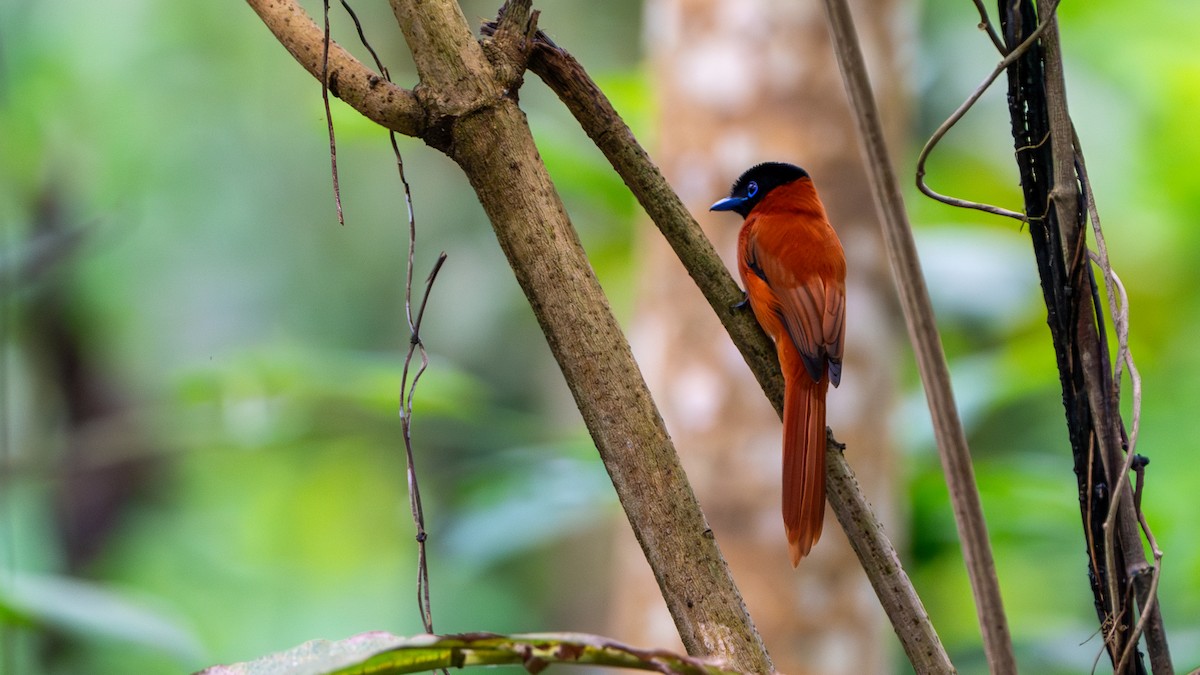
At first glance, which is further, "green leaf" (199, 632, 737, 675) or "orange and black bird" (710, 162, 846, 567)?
"orange and black bird" (710, 162, 846, 567)

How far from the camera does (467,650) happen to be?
0.72 meters

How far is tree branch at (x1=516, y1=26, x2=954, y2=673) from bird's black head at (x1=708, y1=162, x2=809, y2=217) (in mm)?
900

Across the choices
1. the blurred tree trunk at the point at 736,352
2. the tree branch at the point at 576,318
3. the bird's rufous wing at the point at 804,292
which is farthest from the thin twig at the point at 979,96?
the blurred tree trunk at the point at 736,352

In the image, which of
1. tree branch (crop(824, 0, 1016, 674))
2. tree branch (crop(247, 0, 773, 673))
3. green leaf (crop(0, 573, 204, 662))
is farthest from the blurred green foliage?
tree branch (crop(824, 0, 1016, 674))

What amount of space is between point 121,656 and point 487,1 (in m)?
4.51

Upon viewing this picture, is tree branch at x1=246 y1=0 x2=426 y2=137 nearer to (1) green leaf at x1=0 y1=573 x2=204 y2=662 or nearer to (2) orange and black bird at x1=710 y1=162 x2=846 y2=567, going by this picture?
(2) orange and black bird at x1=710 y1=162 x2=846 y2=567

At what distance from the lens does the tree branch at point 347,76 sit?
2.86ft

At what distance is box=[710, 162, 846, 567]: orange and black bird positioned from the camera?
1293 mm

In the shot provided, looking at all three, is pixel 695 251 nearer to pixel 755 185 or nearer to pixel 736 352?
pixel 755 185

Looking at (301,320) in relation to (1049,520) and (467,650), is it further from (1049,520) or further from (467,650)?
(467,650)

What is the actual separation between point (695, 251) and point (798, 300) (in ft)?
2.30

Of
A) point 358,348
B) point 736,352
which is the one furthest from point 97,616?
point 358,348

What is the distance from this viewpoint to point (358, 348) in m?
7.40

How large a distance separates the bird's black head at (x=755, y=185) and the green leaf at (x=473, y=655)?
47.1 inches
